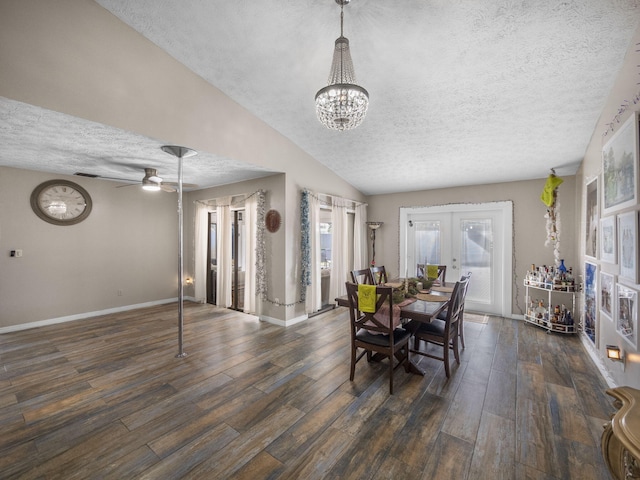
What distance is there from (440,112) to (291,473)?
3.57m

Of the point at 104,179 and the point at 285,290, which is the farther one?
the point at 104,179

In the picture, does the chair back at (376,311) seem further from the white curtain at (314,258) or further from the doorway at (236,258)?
the doorway at (236,258)

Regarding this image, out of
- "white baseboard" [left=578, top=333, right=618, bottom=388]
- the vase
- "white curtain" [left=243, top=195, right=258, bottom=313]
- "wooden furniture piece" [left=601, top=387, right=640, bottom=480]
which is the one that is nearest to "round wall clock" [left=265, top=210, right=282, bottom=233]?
"white curtain" [left=243, top=195, right=258, bottom=313]

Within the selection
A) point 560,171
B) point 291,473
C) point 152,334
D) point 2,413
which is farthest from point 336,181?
point 2,413

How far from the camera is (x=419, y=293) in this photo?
3.25 m

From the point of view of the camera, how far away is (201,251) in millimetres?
5754

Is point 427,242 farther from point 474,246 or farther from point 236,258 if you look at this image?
point 236,258

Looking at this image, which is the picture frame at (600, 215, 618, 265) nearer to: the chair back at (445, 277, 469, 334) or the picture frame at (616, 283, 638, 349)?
the picture frame at (616, 283, 638, 349)

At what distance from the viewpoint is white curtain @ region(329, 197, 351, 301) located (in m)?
5.27

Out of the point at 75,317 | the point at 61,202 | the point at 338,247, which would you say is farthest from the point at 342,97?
the point at 75,317

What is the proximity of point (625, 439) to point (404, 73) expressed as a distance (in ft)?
9.59

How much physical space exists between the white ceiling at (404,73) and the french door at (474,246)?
3.61ft

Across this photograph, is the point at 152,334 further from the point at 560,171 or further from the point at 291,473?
the point at 560,171

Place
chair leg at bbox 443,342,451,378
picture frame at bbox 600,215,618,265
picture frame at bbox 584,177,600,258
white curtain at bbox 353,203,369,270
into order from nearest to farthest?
picture frame at bbox 600,215,618,265 → chair leg at bbox 443,342,451,378 → picture frame at bbox 584,177,600,258 → white curtain at bbox 353,203,369,270
